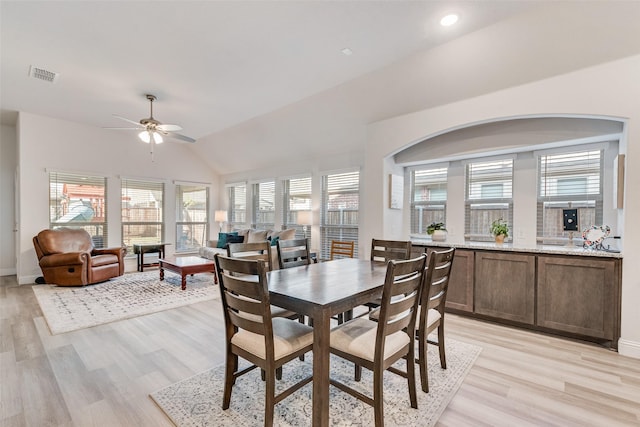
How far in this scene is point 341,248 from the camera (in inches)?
217

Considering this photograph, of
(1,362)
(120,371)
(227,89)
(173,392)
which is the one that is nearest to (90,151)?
(227,89)

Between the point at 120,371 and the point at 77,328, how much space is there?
1333 millimetres

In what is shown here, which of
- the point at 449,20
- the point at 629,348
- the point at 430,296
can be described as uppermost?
the point at 449,20

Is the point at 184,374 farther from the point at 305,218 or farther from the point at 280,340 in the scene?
the point at 305,218

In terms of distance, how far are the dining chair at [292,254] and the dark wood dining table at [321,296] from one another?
42 centimetres

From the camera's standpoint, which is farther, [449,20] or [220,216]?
[220,216]

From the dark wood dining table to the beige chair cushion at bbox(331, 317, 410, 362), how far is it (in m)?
0.21

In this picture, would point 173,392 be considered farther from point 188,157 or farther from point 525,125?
point 188,157

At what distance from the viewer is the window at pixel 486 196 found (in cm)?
382

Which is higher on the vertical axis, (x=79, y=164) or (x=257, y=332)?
(x=79, y=164)

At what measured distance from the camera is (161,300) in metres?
4.25

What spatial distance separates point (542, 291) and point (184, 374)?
11.5ft

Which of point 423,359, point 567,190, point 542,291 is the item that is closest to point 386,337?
point 423,359

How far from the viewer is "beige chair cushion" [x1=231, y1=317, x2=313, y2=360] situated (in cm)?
170
